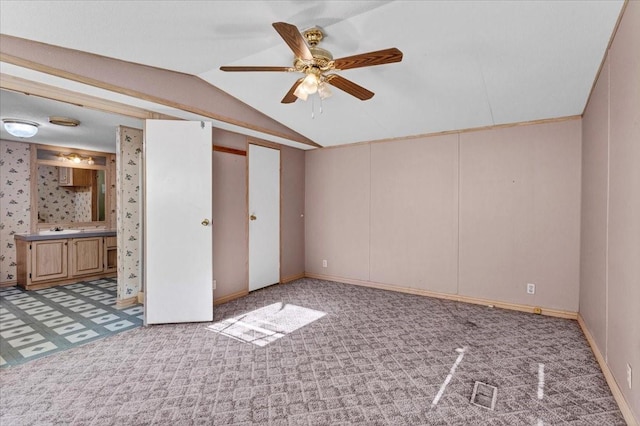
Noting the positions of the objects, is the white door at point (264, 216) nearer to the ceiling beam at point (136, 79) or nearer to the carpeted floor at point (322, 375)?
the ceiling beam at point (136, 79)

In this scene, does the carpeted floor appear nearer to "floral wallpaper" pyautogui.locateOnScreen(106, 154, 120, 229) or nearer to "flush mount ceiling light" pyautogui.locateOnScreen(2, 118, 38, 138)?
"flush mount ceiling light" pyautogui.locateOnScreen(2, 118, 38, 138)

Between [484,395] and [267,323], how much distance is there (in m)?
2.07

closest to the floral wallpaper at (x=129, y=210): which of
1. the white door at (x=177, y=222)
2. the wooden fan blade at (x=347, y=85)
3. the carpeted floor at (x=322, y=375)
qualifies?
the white door at (x=177, y=222)

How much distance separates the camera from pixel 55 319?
3512 mm

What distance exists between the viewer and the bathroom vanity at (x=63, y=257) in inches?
188

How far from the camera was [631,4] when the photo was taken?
1.75 metres

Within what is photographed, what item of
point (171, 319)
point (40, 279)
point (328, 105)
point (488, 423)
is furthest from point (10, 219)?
point (488, 423)

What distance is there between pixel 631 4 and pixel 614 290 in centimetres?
171

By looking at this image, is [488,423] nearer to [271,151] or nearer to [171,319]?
[171,319]

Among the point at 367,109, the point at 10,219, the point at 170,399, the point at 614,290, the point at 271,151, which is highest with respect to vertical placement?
the point at 367,109

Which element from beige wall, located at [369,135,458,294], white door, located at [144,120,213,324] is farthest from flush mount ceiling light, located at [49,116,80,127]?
beige wall, located at [369,135,458,294]

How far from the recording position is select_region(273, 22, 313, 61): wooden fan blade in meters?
1.70

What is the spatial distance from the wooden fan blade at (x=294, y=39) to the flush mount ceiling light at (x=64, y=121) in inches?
137

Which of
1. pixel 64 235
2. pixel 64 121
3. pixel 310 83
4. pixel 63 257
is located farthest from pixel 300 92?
pixel 63 257
